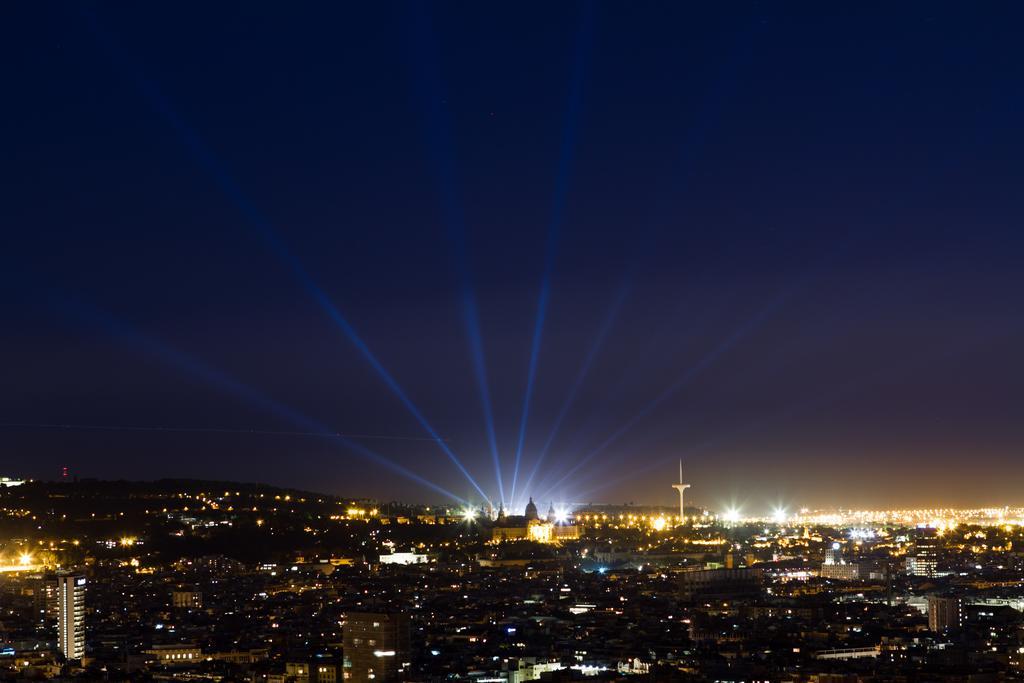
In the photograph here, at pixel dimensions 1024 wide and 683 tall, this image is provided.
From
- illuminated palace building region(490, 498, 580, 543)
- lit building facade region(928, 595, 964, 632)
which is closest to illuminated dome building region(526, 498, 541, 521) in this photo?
illuminated palace building region(490, 498, 580, 543)

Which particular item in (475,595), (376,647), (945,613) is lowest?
(945,613)

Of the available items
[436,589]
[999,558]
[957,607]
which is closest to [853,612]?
[957,607]

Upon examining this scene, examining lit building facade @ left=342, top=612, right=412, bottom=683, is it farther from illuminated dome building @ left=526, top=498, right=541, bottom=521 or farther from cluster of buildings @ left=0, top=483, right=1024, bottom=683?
illuminated dome building @ left=526, top=498, right=541, bottom=521

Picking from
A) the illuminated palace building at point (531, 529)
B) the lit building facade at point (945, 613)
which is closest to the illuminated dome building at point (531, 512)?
the illuminated palace building at point (531, 529)

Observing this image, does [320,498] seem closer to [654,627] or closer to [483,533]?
[483,533]

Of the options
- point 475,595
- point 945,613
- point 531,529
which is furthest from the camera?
point 531,529

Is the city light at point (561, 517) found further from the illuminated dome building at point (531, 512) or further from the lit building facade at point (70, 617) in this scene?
the lit building facade at point (70, 617)

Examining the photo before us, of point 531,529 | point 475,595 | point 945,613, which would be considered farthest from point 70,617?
point 531,529

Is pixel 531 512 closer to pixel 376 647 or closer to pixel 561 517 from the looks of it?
pixel 561 517
